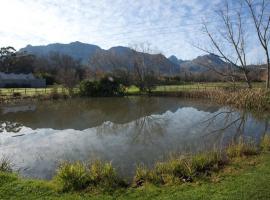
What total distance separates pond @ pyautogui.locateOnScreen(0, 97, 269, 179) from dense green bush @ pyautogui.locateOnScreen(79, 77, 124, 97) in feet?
56.3

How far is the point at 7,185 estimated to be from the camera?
693 cm

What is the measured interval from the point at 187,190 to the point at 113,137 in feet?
27.3

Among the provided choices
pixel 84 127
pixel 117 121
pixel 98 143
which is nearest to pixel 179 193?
pixel 98 143

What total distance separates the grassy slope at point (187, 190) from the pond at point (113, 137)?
6.07 ft

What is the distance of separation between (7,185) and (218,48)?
2179 cm

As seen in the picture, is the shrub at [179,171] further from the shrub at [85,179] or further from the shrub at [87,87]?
the shrub at [87,87]

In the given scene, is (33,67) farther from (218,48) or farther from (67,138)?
(67,138)

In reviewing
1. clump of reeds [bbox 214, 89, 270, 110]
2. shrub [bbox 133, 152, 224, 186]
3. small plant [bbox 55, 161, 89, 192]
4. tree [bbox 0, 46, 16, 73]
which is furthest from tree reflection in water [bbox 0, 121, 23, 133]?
tree [bbox 0, 46, 16, 73]

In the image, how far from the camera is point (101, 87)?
40500 millimetres

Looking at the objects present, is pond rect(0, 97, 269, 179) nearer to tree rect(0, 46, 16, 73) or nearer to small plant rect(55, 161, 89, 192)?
small plant rect(55, 161, 89, 192)

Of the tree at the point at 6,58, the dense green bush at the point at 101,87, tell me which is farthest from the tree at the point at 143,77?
the tree at the point at 6,58

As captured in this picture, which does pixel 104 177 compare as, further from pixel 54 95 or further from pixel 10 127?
pixel 54 95

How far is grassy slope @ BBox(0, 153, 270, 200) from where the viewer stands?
598cm

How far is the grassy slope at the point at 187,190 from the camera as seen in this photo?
5980mm
